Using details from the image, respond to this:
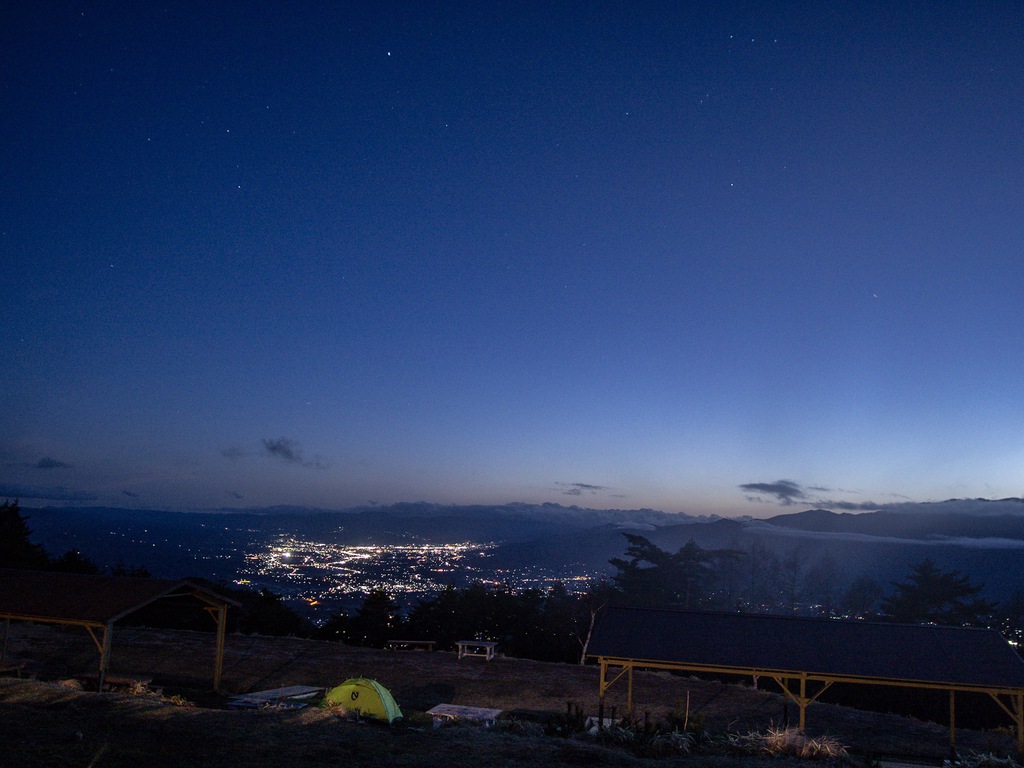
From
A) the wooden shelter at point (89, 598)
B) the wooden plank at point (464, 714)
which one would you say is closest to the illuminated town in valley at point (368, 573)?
the wooden shelter at point (89, 598)

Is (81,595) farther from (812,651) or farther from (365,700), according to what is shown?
(812,651)

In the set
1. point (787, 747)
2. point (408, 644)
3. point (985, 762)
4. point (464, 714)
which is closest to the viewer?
point (787, 747)

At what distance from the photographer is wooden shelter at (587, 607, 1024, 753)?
16.9 metres

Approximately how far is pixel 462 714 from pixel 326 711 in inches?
167

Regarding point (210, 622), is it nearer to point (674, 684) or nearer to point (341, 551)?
point (674, 684)

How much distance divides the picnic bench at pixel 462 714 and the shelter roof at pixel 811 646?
3.12 metres

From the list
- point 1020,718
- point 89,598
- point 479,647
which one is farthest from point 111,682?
point 1020,718

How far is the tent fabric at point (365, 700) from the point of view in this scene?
16188 millimetres

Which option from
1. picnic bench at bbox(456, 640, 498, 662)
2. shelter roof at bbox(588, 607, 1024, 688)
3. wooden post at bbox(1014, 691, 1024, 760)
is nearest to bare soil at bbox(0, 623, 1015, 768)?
picnic bench at bbox(456, 640, 498, 662)

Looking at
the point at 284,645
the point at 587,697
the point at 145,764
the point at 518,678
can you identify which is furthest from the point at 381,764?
the point at 284,645

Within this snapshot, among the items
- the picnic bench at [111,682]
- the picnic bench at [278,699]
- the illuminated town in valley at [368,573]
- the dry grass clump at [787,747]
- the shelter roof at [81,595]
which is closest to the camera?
the dry grass clump at [787,747]

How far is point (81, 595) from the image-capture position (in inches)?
778

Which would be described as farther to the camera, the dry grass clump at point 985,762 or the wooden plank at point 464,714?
the wooden plank at point 464,714

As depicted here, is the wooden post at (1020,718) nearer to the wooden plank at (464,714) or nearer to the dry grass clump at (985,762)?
the dry grass clump at (985,762)
